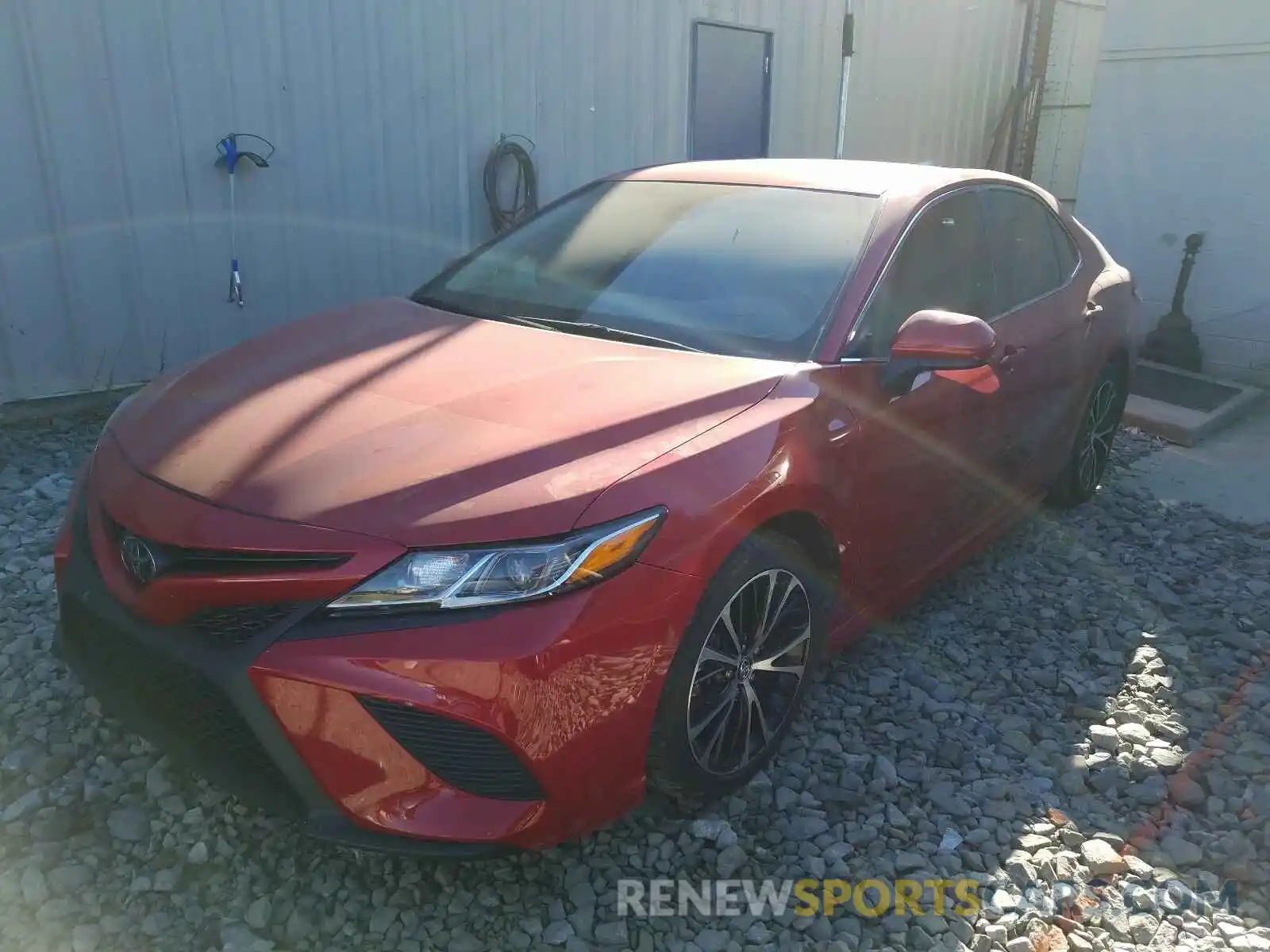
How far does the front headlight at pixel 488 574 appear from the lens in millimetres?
2004

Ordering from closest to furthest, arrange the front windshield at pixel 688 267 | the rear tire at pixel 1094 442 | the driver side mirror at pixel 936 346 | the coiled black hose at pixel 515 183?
the driver side mirror at pixel 936 346 < the front windshield at pixel 688 267 < the rear tire at pixel 1094 442 < the coiled black hose at pixel 515 183

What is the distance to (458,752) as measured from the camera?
200cm

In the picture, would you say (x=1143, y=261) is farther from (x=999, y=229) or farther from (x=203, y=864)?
(x=203, y=864)

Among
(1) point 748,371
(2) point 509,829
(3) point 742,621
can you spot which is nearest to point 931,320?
(1) point 748,371

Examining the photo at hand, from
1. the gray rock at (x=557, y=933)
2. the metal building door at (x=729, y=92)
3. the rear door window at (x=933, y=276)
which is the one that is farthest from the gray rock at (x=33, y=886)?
the metal building door at (x=729, y=92)

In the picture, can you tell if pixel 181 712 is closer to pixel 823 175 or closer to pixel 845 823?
pixel 845 823

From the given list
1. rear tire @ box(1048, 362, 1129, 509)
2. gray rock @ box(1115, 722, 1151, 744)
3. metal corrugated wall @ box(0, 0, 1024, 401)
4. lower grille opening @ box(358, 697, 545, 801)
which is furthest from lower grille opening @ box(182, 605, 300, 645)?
metal corrugated wall @ box(0, 0, 1024, 401)

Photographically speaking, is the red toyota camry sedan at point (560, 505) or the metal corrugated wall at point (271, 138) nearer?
the red toyota camry sedan at point (560, 505)

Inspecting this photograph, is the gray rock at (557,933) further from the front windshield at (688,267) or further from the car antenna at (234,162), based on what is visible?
the car antenna at (234,162)

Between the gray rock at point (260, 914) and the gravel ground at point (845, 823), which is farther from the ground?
the gray rock at point (260, 914)

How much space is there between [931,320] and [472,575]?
62.3 inches

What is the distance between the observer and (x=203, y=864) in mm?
2389

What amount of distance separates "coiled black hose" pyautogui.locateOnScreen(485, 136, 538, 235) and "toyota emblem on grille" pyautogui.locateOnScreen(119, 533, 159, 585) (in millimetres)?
4723

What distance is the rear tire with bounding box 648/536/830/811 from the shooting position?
2.32 m
